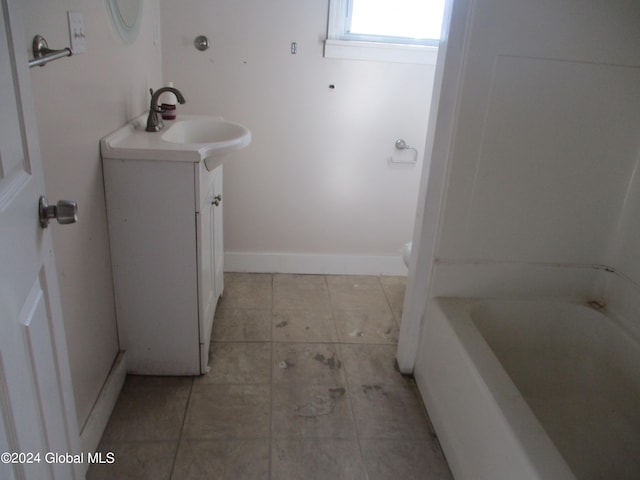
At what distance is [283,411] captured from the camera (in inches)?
69.1

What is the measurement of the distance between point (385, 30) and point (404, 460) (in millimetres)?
1998

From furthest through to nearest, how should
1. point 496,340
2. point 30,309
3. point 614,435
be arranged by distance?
1. point 496,340
2. point 614,435
3. point 30,309

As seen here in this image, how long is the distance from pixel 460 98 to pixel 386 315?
4.05ft

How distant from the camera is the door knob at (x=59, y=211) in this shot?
88 centimetres

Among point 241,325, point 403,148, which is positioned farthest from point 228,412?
point 403,148

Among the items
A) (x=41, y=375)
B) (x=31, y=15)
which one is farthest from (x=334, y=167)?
(x=41, y=375)

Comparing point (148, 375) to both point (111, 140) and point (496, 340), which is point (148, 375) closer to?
point (111, 140)

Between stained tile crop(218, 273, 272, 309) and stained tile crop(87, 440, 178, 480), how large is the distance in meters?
0.93

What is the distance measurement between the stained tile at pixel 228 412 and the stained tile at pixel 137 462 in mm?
98

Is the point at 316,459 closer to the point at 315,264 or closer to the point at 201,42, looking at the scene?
the point at 315,264

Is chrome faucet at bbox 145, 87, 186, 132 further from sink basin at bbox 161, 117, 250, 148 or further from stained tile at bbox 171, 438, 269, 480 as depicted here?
stained tile at bbox 171, 438, 269, 480

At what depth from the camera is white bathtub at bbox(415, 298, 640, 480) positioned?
49.3 inches

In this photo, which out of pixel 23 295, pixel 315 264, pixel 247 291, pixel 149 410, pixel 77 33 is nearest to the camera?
pixel 23 295

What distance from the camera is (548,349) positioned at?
1787mm
